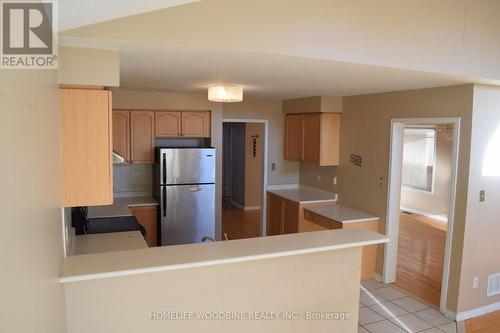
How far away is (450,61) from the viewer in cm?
316

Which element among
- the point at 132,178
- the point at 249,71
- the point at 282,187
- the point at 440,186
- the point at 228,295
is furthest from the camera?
the point at 440,186

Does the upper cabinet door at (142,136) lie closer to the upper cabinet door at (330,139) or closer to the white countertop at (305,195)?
the white countertop at (305,195)

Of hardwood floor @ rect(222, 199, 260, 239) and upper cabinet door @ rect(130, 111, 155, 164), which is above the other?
upper cabinet door @ rect(130, 111, 155, 164)

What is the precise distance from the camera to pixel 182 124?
17.8ft

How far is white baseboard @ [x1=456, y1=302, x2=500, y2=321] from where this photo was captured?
3902 mm

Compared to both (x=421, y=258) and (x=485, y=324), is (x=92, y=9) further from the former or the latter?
(x=421, y=258)

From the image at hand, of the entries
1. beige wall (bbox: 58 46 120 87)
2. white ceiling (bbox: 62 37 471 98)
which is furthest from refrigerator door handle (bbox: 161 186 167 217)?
beige wall (bbox: 58 46 120 87)

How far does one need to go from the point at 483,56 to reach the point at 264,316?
114 inches

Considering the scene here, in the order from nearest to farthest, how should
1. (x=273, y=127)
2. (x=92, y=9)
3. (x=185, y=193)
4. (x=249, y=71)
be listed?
1. (x=92, y=9)
2. (x=249, y=71)
3. (x=185, y=193)
4. (x=273, y=127)

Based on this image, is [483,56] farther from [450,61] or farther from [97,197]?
[97,197]

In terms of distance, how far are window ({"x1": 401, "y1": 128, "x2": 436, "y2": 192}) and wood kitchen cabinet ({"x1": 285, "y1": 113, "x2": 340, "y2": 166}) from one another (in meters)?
3.46

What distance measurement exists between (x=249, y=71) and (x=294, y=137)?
3020 mm

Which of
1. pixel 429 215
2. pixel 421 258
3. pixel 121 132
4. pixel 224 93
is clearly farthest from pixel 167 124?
pixel 429 215

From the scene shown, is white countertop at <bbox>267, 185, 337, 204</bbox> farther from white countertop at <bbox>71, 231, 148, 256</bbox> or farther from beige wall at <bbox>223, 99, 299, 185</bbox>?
white countertop at <bbox>71, 231, 148, 256</bbox>
